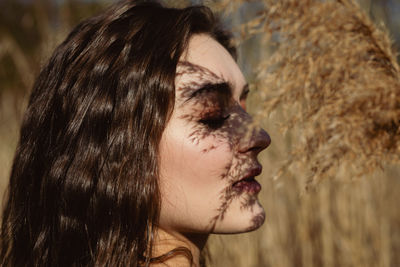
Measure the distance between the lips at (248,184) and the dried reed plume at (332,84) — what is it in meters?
0.17

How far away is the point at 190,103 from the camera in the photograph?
110 cm

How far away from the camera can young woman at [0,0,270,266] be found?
1.09 meters

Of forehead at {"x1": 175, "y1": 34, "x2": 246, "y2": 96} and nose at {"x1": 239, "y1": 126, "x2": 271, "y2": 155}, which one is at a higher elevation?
forehead at {"x1": 175, "y1": 34, "x2": 246, "y2": 96}

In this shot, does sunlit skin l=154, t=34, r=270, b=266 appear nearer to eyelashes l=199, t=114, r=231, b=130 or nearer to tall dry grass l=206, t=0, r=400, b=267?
eyelashes l=199, t=114, r=231, b=130

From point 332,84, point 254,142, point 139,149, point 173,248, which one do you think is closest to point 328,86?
point 332,84

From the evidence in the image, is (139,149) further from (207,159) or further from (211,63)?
(211,63)

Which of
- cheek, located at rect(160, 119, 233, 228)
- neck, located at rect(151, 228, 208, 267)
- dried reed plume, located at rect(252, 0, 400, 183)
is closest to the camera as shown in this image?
dried reed plume, located at rect(252, 0, 400, 183)

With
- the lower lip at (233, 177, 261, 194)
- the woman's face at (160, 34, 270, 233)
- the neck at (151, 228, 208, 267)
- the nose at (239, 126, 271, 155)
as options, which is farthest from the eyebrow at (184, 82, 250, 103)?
the neck at (151, 228, 208, 267)


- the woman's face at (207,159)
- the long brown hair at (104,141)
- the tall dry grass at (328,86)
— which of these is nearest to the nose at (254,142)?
the woman's face at (207,159)

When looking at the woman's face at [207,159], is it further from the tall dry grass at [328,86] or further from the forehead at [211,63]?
the tall dry grass at [328,86]

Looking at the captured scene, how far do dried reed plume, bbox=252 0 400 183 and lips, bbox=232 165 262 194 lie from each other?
0.17m

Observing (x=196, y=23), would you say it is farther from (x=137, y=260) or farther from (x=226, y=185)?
(x=137, y=260)

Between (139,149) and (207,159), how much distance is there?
0.61 feet

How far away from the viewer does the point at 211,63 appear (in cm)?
116
